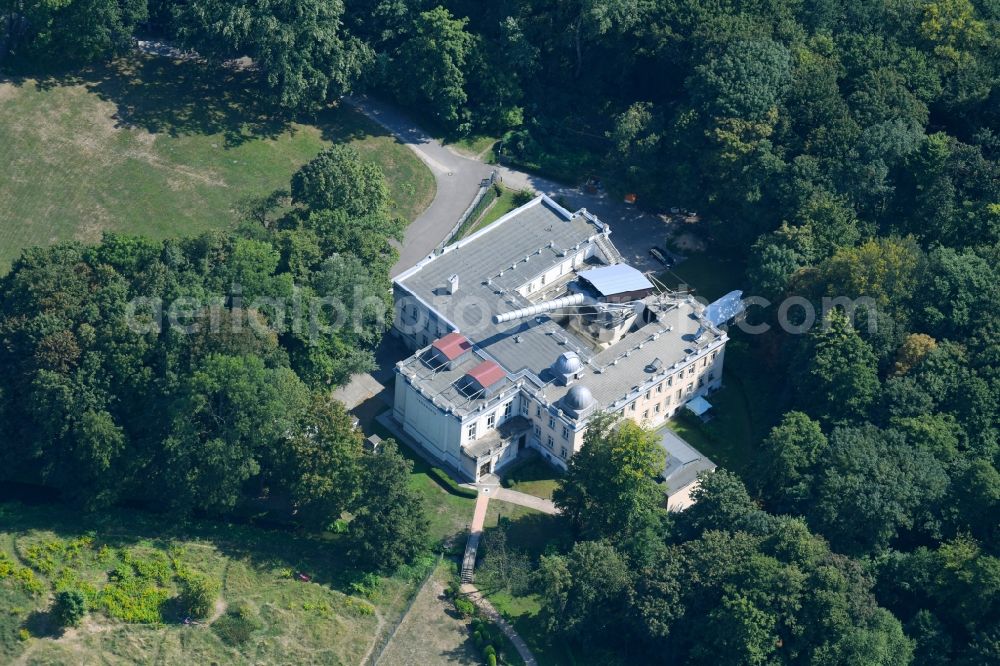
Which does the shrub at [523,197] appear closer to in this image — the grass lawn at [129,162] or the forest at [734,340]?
the forest at [734,340]

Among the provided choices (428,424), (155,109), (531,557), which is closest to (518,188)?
(428,424)

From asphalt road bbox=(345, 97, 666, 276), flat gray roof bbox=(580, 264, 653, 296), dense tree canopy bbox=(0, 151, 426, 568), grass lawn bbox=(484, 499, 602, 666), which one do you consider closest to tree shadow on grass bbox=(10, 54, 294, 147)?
asphalt road bbox=(345, 97, 666, 276)

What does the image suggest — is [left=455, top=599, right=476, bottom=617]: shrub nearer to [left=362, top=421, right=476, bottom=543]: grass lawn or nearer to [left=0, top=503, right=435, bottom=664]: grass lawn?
[left=0, top=503, right=435, bottom=664]: grass lawn

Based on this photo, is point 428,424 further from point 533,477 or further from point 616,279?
point 616,279

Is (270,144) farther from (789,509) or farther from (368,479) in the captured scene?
(789,509)

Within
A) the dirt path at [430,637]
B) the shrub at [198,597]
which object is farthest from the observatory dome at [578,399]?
the shrub at [198,597]
